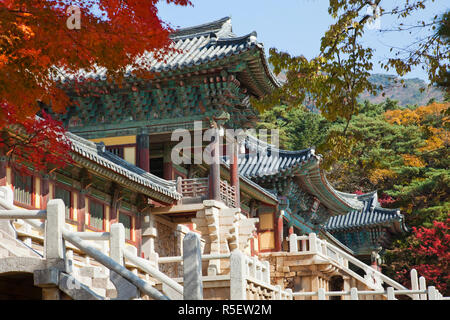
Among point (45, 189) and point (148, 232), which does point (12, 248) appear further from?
point (148, 232)

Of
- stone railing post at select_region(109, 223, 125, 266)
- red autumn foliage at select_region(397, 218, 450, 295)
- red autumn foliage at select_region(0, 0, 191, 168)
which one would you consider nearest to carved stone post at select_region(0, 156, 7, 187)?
red autumn foliage at select_region(0, 0, 191, 168)

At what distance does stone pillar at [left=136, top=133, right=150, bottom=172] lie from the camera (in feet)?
75.6

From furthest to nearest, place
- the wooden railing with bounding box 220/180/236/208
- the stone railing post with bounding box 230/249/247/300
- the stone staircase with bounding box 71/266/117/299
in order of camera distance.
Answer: the wooden railing with bounding box 220/180/236/208 < the stone railing post with bounding box 230/249/247/300 < the stone staircase with bounding box 71/266/117/299

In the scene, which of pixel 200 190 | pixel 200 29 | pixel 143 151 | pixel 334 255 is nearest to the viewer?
pixel 143 151

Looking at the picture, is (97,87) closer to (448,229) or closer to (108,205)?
(108,205)

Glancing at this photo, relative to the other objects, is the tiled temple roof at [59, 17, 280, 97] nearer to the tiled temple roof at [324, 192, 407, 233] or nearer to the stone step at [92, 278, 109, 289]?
the stone step at [92, 278, 109, 289]

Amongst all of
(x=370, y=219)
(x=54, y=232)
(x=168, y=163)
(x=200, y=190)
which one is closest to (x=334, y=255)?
(x=200, y=190)

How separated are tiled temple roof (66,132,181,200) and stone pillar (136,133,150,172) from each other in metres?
0.91

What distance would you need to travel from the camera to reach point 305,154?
32656 mm

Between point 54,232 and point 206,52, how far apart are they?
1400cm

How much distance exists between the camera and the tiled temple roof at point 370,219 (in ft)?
148

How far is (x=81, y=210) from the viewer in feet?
65.3

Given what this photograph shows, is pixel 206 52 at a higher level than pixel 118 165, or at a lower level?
higher

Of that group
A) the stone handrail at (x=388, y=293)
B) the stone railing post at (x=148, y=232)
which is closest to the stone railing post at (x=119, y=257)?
the stone railing post at (x=148, y=232)
